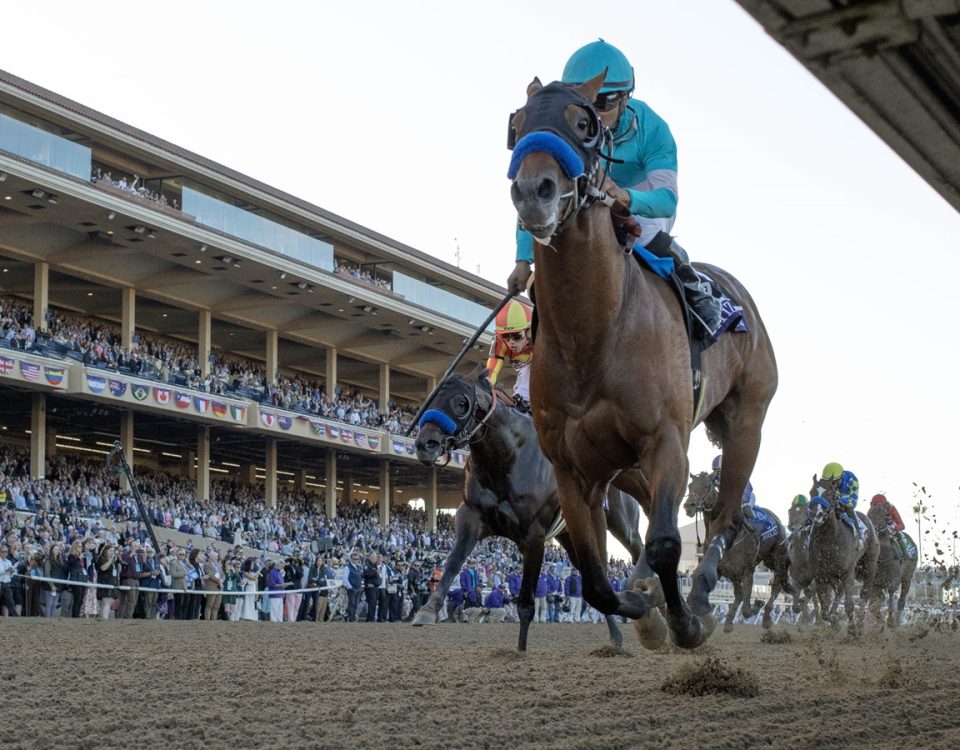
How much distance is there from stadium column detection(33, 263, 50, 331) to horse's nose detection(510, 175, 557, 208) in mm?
30603

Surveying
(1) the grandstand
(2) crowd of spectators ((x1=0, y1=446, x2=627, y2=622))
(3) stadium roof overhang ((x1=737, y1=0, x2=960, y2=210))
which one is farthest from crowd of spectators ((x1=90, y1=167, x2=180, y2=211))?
(3) stadium roof overhang ((x1=737, y1=0, x2=960, y2=210))

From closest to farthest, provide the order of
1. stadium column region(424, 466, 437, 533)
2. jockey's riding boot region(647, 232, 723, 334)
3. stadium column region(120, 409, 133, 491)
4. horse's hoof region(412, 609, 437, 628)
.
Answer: jockey's riding boot region(647, 232, 723, 334) < horse's hoof region(412, 609, 437, 628) < stadium column region(120, 409, 133, 491) < stadium column region(424, 466, 437, 533)

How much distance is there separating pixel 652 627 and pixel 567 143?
8.09 ft

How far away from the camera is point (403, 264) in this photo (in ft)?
159

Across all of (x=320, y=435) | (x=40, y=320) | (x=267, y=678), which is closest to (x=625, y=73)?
(x=267, y=678)

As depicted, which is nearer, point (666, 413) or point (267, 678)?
point (666, 413)

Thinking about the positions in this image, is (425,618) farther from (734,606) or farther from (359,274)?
(359,274)

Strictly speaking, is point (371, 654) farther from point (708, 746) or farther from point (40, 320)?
point (40, 320)

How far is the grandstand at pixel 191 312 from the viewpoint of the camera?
31656mm

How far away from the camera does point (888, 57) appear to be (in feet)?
7.79

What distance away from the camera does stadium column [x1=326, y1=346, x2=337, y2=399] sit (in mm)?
44812

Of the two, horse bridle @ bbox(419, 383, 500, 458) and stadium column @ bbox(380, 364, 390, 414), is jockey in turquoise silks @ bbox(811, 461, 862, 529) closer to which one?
horse bridle @ bbox(419, 383, 500, 458)

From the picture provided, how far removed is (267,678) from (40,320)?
94.8 ft

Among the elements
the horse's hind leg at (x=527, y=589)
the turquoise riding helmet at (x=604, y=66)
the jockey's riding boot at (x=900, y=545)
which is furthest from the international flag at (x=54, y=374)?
the turquoise riding helmet at (x=604, y=66)
